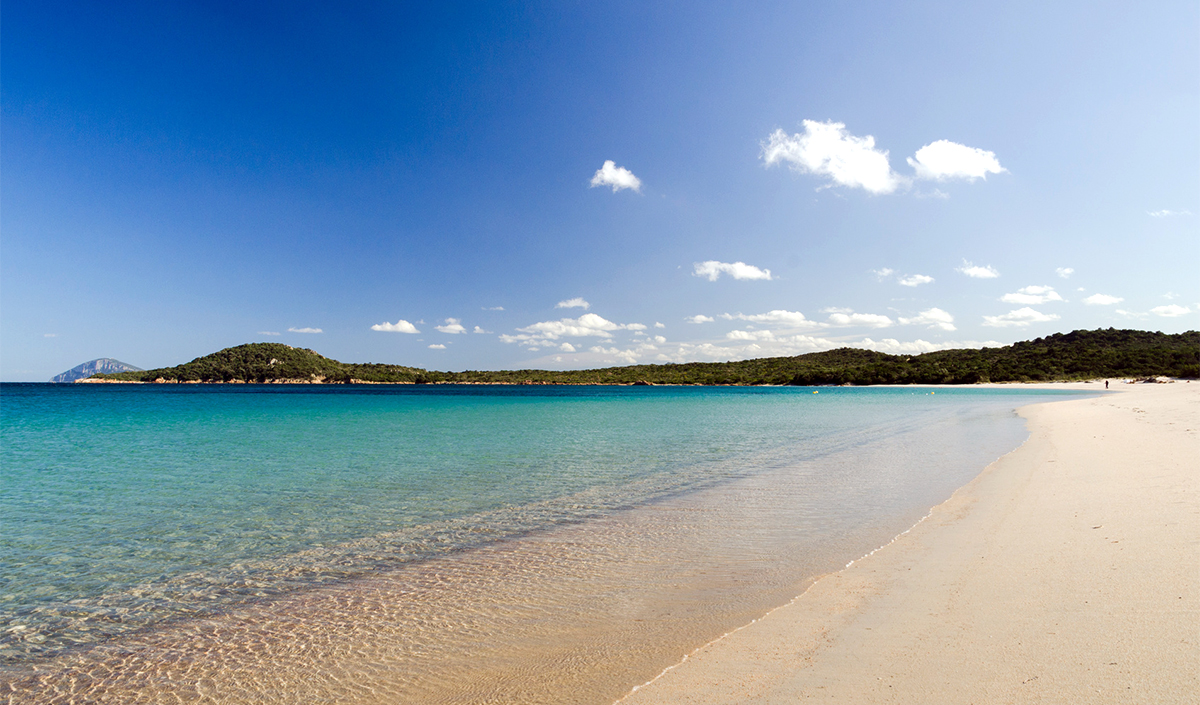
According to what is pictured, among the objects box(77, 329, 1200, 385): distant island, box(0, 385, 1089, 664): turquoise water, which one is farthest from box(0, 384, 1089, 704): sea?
box(77, 329, 1200, 385): distant island

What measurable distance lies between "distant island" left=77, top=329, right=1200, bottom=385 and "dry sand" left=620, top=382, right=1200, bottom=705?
A: 115520 millimetres

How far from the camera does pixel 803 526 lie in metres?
8.36

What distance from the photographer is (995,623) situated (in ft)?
14.5

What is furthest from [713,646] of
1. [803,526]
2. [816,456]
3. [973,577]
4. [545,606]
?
[816,456]

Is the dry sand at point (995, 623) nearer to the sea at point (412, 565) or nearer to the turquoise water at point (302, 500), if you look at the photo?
the sea at point (412, 565)

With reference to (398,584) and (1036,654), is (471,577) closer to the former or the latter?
(398,584)

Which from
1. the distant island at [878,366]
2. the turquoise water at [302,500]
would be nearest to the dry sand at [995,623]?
the turquoise water at [302,500]

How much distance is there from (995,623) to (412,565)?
6289 mm

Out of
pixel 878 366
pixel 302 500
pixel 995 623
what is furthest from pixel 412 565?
pixel 878 366

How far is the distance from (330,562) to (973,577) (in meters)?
7.69

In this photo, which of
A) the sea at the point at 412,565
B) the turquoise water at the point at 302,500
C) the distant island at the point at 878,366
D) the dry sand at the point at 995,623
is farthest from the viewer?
the distant island at the point at 878,366

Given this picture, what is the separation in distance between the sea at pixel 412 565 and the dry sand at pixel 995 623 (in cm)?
47

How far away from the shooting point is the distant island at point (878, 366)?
103m

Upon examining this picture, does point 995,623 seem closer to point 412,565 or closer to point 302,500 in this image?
point 412,565
